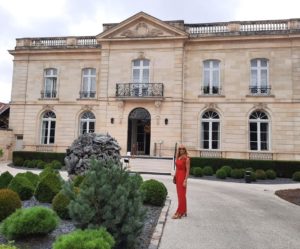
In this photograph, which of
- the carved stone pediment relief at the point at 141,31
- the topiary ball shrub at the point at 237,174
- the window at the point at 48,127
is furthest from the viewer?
the window at the point at 48,127

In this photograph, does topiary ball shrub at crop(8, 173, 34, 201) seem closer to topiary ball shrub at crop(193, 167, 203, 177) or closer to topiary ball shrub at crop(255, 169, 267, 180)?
topiary ball shrub at crop(193, 167, 203, 177)

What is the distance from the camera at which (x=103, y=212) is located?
4750mm

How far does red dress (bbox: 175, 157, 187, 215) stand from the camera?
7699mm

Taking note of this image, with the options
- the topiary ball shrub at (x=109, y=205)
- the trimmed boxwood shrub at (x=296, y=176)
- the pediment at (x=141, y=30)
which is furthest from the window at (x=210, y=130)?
the topiary ball shrub at (x=109, y=205)

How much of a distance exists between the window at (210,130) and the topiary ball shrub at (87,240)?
1920 cm

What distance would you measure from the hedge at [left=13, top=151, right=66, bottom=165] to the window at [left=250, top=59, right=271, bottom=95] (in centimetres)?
1350

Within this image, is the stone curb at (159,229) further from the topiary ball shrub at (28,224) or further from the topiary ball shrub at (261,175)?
the topiary ball shrub at (261,175)

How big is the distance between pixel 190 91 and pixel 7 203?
18679mm

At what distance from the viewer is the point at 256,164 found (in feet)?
63.7

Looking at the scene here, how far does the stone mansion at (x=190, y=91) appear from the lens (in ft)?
73.2

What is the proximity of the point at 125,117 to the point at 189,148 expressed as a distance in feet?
16.1

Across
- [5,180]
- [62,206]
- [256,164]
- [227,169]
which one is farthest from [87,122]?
[62,206]

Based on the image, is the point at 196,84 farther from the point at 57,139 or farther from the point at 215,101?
the point at 57,139

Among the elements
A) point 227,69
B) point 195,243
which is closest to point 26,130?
point 227,69
